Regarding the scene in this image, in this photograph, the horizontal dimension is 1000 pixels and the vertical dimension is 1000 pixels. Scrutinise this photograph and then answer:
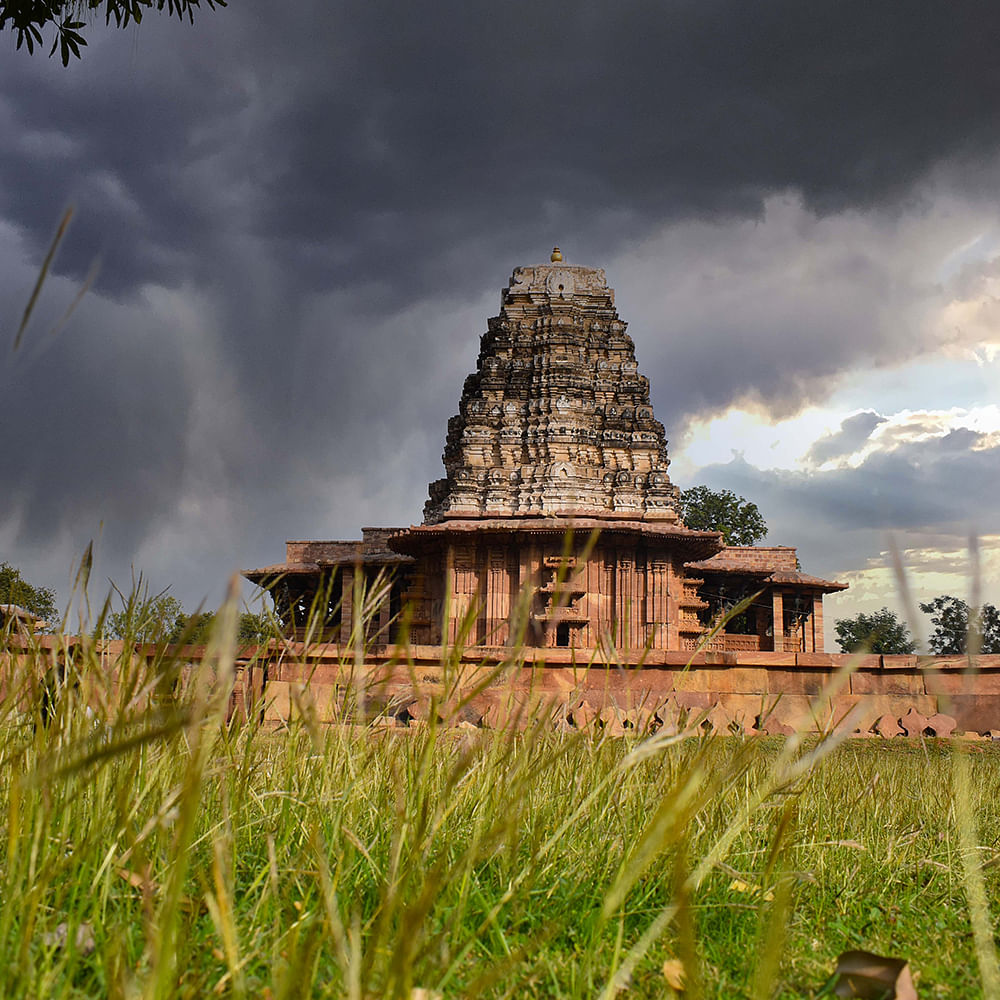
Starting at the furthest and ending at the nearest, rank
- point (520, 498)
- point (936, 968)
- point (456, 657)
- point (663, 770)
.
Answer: point (520, 498), point (663, 770), point (936, 968), point (456, 657)

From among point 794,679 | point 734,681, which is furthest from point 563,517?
point 794,679

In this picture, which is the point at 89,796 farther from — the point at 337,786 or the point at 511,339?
the point at 511,339

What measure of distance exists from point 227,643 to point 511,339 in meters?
21.7

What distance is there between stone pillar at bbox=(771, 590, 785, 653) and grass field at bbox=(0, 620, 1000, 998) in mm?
20120

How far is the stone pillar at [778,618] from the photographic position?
2200 centimetres

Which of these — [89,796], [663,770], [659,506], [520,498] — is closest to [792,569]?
[659,506]

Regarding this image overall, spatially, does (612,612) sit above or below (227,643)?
above

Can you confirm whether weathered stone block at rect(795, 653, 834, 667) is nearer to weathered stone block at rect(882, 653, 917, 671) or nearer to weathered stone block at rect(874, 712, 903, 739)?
weathered stone block at rect(882, 653, 917, 671)

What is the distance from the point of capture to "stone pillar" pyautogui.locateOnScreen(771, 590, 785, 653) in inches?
866

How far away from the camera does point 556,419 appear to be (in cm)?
2039

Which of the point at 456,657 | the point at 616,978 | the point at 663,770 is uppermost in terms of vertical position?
the point at 456,657

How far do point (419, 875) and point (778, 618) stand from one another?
22058mm

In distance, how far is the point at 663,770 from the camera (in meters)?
2.84

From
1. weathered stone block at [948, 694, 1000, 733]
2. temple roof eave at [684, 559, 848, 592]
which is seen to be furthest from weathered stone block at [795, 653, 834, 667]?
temple roof eave at [684, 559, 848, 592]
